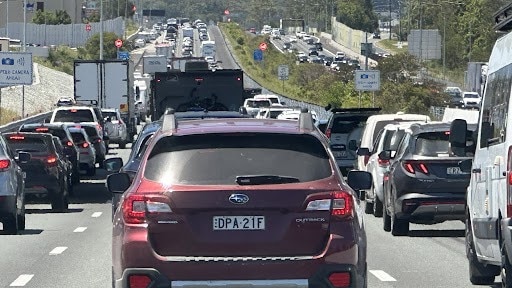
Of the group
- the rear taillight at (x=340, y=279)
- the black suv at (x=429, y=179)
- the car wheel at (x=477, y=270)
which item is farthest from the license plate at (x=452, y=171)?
the rear taillight at (x=340, y=279)

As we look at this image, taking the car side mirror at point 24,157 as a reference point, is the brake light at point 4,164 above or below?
above

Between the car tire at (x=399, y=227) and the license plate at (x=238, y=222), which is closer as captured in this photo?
the license plate at (x=238, y=222)

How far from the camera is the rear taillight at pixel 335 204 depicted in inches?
429

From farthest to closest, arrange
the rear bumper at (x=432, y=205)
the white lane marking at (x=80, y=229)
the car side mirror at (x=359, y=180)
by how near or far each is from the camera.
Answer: the white lane marking at (x=80, y=229) → the rear bumper at (x=432, y=205) → the car side mirror at (x=359, y=180)

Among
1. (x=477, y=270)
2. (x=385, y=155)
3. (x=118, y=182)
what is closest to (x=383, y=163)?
(x=385, y=155)

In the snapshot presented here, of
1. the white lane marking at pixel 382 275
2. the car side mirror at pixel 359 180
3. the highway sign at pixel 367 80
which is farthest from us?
the highway sign at pixel 367 80

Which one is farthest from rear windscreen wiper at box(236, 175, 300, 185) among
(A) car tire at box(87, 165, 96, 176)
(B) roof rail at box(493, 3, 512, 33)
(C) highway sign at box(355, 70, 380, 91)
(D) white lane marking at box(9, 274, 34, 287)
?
(C) highway sign at box(355, 70, 380, 91)

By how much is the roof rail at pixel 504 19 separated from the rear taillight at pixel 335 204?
3.42 metres

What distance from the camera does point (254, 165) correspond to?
36.2ft

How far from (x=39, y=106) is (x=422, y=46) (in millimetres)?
37489

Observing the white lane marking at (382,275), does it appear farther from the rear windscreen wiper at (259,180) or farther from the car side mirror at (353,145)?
the car side mirror at (353,145)

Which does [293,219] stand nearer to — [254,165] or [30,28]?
[254,165]

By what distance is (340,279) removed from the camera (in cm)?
1091

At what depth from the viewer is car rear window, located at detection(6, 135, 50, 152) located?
3023 cm
